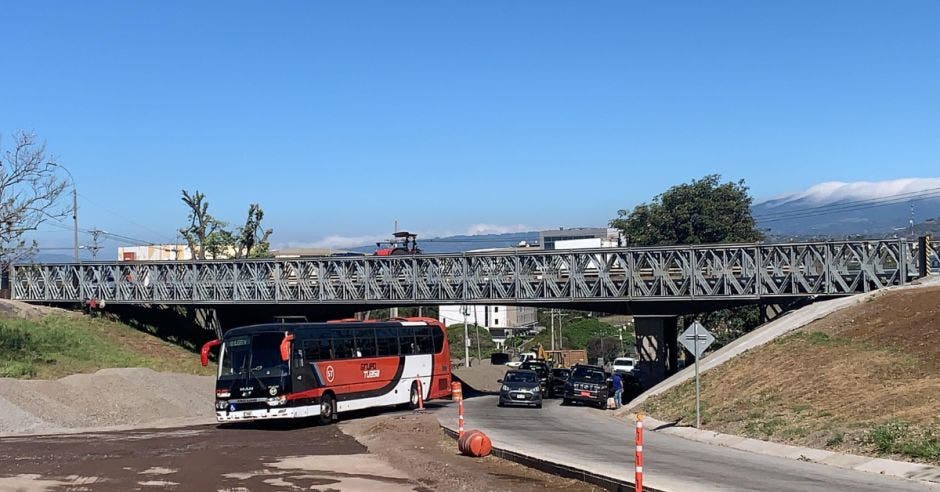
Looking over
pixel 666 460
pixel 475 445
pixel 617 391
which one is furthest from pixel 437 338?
pixel 666 460

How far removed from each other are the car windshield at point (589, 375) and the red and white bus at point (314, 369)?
397 inches

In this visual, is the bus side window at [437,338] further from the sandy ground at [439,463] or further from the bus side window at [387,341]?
→ the sandy ground at [439,463]

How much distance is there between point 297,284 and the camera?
64.9 metres

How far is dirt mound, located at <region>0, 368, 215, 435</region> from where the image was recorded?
33.4 metres

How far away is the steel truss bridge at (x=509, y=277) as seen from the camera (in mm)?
49312

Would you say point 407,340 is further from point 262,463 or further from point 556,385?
point 556,385

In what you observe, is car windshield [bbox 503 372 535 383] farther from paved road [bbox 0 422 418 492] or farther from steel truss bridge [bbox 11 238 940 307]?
paved road [bbox 0 422 418 492]

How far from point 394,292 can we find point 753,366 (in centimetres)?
3022

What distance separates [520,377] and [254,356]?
17250 mm

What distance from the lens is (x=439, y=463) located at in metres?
21.2

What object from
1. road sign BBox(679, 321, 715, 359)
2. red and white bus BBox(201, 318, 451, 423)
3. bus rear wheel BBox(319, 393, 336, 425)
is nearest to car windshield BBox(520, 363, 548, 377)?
red and white bus BBox(201, 318, 451, 423)

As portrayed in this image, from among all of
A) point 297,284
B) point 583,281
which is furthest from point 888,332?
point 297,284

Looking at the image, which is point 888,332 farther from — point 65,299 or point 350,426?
point 65,299

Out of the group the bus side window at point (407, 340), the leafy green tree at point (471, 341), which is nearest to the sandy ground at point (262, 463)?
the bus side window at point (407, 340)
